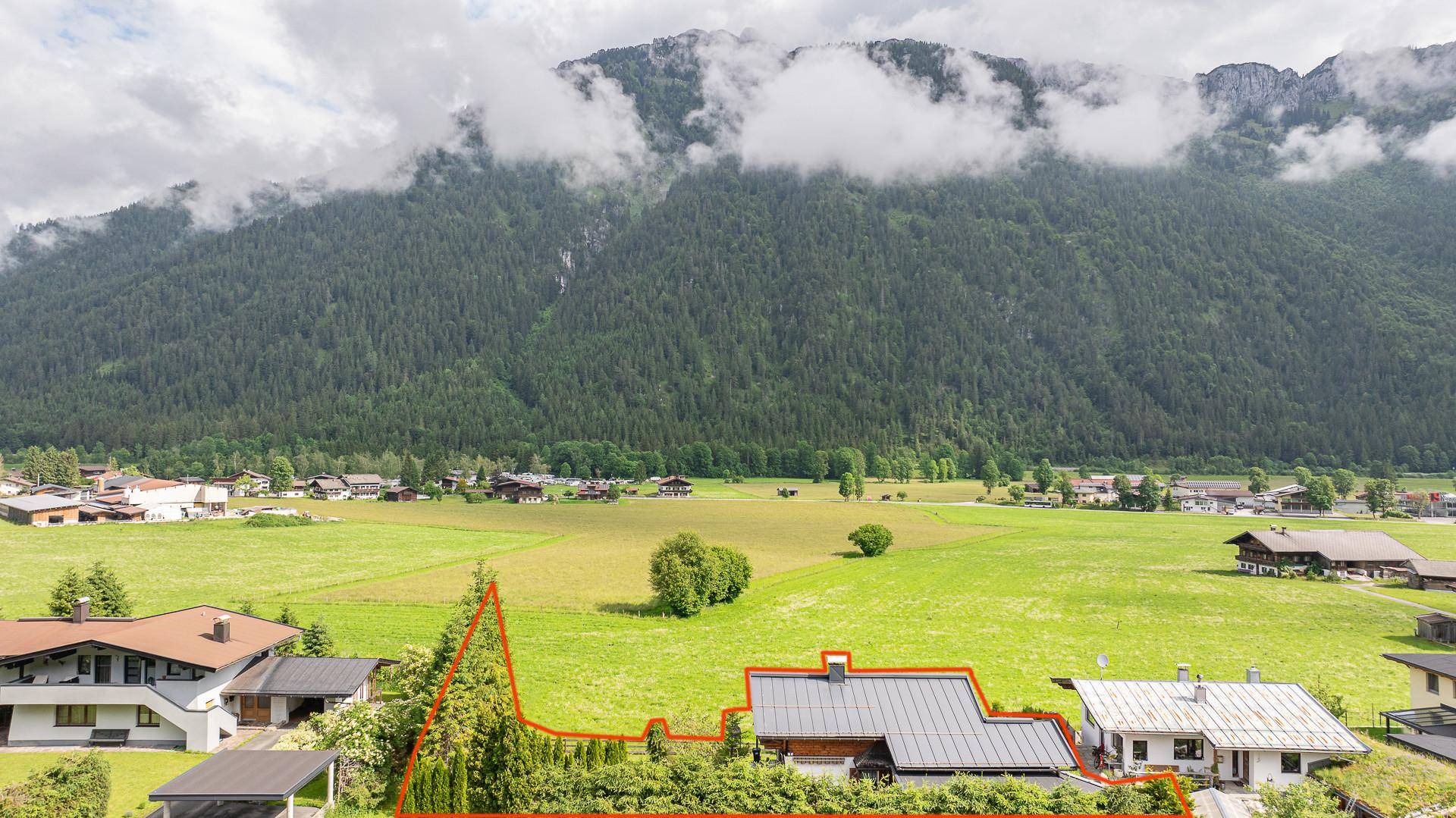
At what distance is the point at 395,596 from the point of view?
181ft

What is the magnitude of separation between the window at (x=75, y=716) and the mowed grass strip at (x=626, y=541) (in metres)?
24.8

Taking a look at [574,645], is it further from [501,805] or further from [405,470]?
[405,470]

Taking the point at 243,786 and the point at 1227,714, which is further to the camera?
the point at 1227,714

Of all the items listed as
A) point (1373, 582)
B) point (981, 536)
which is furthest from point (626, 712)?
point (981, 536)

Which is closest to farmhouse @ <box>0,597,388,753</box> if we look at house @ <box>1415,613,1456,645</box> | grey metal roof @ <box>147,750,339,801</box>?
grey metal roof @ <box>147,750,339,801</box>

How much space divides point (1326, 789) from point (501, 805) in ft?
67.1

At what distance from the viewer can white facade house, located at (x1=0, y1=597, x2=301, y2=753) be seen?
92.5 ft

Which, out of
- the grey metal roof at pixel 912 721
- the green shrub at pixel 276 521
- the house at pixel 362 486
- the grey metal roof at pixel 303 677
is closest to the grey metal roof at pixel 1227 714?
the grey metal roof at pixel 912 721

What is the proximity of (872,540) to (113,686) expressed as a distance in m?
62.2

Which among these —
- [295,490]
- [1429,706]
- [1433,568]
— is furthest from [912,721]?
[295,490]

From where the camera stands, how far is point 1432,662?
29156 mm

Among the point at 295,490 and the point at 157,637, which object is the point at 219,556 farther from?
the point at 295,490

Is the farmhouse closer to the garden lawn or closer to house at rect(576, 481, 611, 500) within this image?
the garden lawn

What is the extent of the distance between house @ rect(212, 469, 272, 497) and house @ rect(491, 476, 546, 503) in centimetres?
4377
